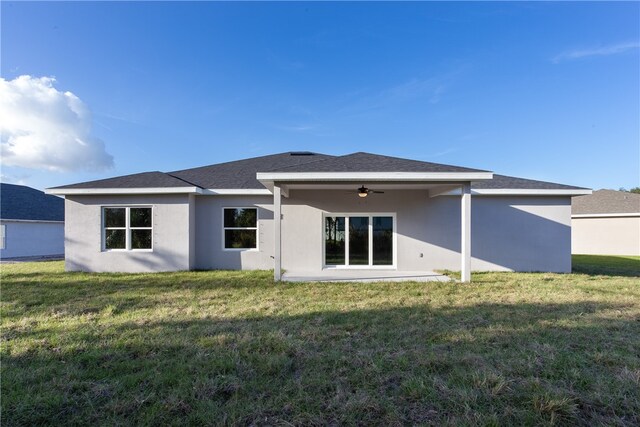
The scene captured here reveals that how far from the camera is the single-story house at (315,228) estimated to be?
10.6 meters

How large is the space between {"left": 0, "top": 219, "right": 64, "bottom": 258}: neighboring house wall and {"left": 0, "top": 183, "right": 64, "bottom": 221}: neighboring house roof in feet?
1.35

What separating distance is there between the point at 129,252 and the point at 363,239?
8446 millimetres

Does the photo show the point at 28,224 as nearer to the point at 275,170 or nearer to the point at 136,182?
the point at 136,182

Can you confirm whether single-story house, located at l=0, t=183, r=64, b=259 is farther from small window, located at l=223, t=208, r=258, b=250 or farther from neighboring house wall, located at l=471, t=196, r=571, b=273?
neighboring house wall, located at l=471, t=196, r=571, b=273

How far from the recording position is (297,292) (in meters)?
7.12

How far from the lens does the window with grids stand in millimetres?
10766

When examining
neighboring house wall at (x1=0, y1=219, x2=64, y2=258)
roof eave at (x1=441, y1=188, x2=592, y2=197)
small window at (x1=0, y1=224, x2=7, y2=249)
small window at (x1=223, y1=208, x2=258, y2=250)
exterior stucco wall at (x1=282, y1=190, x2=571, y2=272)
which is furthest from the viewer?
neighboring house wall at (x1=0, y1=219, x2=64, y2=258)

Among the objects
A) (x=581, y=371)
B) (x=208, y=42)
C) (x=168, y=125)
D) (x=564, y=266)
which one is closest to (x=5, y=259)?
(x=168, y=125)

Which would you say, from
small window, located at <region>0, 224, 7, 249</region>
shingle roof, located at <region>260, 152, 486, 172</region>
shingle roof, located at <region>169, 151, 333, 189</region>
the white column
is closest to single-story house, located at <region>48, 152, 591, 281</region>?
shingle roof, located at <region>169, 151, 333, 189</region>

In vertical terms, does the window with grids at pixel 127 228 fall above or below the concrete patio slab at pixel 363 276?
above

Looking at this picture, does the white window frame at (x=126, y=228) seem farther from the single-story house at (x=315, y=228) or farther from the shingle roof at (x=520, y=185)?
the shingle roof at (x=520, y=185)

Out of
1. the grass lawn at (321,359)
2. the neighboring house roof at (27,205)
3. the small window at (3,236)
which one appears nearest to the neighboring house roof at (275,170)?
the grass lawn at (321,359)

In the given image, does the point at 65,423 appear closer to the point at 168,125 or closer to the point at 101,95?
the point at 101,95

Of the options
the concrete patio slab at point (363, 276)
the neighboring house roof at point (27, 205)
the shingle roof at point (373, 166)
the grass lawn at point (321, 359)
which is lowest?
the concrete patio slab at point (363, 276)
